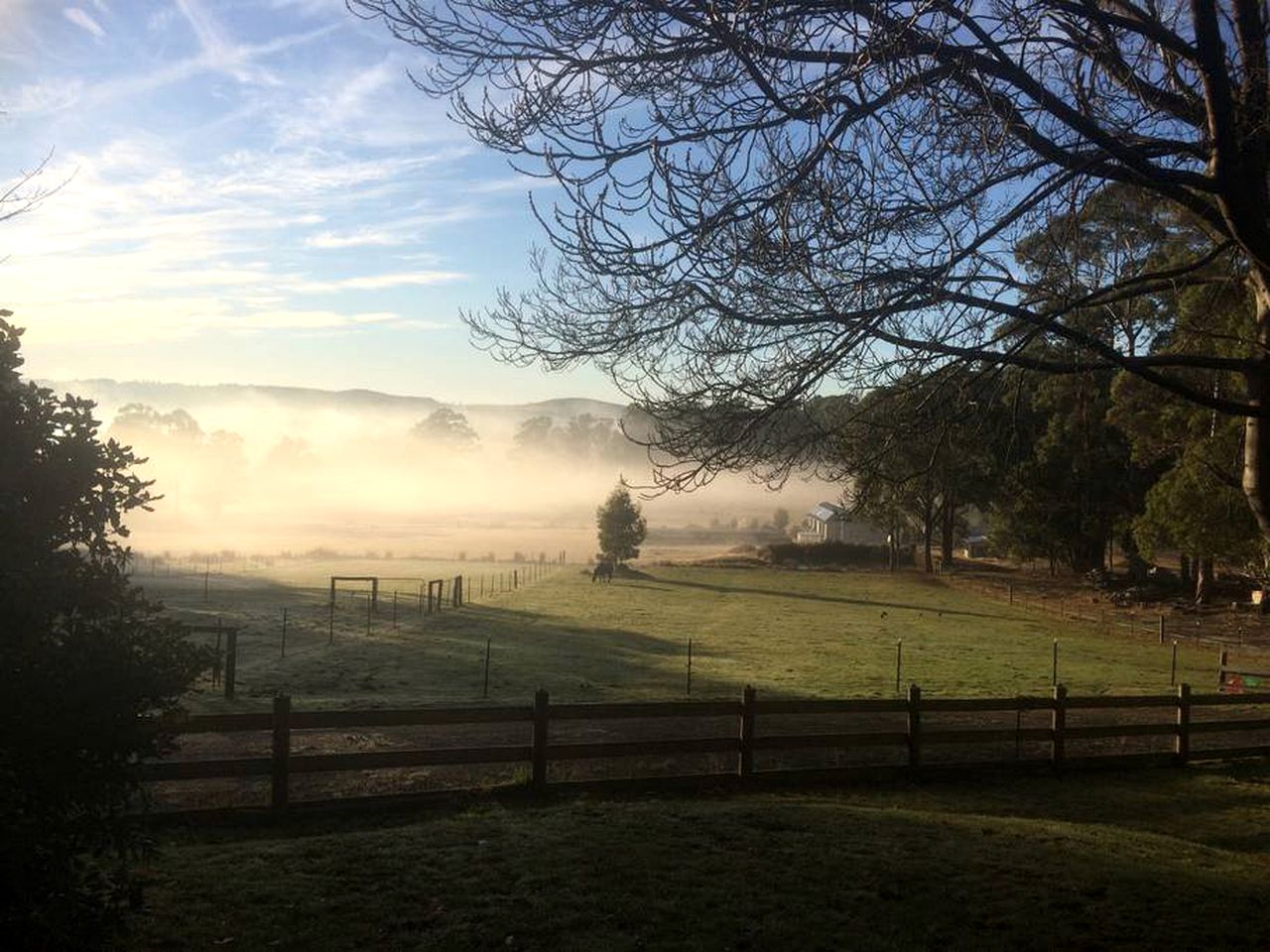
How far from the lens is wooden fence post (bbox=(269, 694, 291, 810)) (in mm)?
9172

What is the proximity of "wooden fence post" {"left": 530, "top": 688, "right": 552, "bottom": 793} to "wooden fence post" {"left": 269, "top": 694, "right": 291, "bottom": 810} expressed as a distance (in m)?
2.44

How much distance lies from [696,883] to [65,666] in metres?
4.45

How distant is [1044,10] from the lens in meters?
7.04

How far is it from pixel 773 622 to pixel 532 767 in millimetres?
28784

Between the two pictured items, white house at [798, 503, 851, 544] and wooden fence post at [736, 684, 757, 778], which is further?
white house at [798, 503, 851, 544]

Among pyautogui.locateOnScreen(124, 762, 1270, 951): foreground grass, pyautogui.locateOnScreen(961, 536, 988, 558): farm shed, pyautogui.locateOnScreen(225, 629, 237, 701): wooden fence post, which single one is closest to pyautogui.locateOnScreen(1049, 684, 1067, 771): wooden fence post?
pyautogui.locateOnScreen(124, 762, 1270, 951): foreground grass

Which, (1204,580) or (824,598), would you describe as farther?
(824,598)

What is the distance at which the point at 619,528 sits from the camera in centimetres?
6688

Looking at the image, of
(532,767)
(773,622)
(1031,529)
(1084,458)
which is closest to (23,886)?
(532,767)

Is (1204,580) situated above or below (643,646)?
above

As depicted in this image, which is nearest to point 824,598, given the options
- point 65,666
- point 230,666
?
point 230,666

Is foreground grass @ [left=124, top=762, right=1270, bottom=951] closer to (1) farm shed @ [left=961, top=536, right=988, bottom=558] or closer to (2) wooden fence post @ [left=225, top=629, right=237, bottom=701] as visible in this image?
(2) wooden fence post @ [left=225, top=629, right=237, bottom=701]

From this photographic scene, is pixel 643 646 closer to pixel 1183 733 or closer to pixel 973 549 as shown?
pixel 1183 733

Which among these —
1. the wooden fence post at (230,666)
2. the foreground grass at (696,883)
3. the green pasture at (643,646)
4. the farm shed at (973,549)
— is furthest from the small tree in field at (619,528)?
the foreground grass at (696,883)
